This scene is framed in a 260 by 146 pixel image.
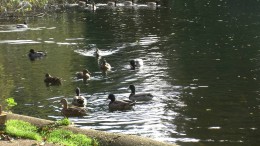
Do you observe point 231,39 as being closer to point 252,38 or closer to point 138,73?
point 252,38

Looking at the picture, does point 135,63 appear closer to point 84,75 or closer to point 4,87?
point 84,75

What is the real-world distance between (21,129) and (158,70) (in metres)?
19.1

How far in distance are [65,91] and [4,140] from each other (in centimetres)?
1518

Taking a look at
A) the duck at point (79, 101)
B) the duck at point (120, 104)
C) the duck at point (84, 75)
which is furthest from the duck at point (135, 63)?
the duck at point (79, 101)

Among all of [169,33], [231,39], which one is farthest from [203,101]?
[169,33]

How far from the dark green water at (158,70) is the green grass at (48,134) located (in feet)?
20.9

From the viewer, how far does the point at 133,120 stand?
21016 millimetres

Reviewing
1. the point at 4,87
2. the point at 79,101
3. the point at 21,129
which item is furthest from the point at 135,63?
the point at 21,129

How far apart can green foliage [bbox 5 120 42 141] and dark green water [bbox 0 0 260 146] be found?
6566mm

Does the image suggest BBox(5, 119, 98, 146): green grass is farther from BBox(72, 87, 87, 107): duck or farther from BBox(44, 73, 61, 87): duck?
BBox(44, 73, 61, 87): duck

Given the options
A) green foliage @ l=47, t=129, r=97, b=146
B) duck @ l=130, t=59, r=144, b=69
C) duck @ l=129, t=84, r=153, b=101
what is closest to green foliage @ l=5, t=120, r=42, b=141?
green foliage @ l=47, t=129, r=97, b=146

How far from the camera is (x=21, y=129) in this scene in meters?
12.9

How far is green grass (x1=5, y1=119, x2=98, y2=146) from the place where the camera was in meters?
12.2

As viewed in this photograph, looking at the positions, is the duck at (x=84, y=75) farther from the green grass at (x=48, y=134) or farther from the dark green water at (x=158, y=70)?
the green grass at (x=48, y=134)
